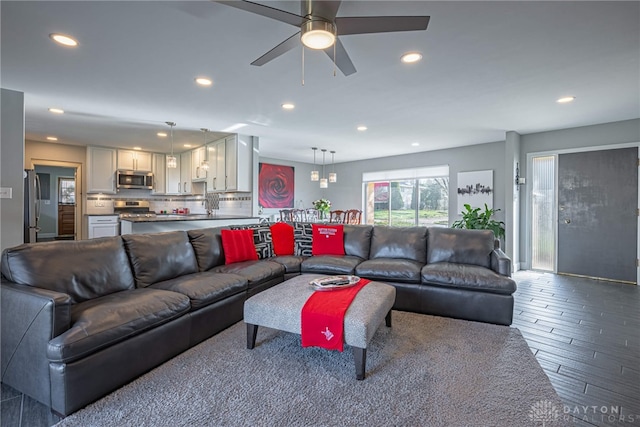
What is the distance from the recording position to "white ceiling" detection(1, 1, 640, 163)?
203cm

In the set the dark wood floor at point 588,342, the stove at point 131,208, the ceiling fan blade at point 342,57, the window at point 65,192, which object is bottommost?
the dark wood floor at point 588,342

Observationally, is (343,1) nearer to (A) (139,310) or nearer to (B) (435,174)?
(A) (139,310)

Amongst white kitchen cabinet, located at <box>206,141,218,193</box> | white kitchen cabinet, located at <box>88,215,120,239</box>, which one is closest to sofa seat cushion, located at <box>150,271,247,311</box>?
white kitchen cabinet, located at <box>206,141,218,193</box>

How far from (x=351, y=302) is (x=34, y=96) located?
4439 millimetres

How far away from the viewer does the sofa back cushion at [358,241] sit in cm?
400

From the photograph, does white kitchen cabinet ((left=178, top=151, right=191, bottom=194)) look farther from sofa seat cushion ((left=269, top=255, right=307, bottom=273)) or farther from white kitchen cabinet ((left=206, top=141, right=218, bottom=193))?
sofa seat cushion ((left=269, top=255, right=307, bottom=273))

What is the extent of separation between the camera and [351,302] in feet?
7.18

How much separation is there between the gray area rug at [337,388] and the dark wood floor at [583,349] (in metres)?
0.15

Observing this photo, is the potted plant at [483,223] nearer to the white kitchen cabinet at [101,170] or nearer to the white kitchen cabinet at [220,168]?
the white kitchen cabinet at [220,168]

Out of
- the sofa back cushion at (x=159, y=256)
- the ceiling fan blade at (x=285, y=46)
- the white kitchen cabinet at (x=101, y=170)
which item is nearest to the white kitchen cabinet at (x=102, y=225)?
the white kitchen cabinet at (x=101, y=170)

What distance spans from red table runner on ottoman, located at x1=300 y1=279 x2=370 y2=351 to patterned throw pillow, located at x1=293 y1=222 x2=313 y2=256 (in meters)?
1.97

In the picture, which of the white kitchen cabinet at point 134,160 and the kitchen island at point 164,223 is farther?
the white kitchen cabinet at point 134,160

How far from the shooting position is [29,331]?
5.50ft

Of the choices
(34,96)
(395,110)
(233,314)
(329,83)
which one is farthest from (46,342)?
(395,110)
